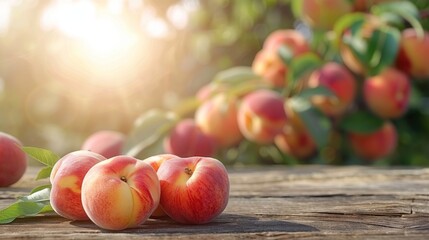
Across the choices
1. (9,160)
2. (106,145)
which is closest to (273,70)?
(106,145)

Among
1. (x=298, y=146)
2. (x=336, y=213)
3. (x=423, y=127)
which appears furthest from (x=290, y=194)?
(x=423, y=127)

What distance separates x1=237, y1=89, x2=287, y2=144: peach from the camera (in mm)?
1308

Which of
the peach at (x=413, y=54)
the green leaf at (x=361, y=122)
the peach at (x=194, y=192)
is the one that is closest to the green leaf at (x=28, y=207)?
the peach at (x=194, y=192)

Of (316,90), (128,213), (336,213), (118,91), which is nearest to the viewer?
(128,213)

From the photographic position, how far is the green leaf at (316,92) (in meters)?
1.31

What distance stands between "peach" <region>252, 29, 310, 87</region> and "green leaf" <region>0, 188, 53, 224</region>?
73cm

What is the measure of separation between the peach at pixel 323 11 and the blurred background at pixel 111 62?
15 centimetres

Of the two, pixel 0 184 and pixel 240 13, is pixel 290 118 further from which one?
pixel 0 184

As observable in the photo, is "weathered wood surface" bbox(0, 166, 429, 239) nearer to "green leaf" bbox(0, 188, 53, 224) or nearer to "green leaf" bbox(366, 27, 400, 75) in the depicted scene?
"green leaf" bbox(0, 188, 53, 224)

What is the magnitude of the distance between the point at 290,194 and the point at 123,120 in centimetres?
77

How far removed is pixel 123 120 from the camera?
1.67 metres

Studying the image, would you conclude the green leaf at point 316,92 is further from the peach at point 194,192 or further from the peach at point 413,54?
the peach at point 194,192

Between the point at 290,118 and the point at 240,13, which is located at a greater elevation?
the point at 240,13

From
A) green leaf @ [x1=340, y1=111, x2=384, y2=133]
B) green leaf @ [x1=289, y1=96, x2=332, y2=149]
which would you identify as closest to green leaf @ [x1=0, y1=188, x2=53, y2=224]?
green leaf @ [x1=289, y1=96, x2=332, y2=149]
